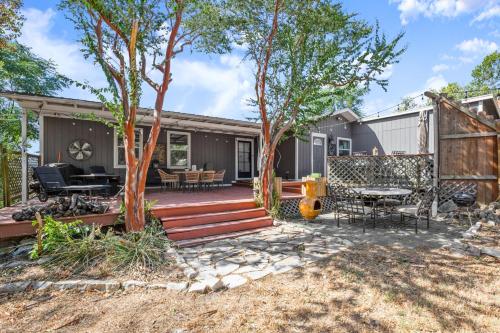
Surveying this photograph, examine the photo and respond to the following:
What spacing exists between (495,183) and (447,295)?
4805mm

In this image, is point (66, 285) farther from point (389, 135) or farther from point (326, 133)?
point (389, 135)

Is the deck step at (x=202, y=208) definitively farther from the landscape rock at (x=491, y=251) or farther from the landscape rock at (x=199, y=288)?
the landscape rock at (x=491, y=251)

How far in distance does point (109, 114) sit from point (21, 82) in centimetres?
1122

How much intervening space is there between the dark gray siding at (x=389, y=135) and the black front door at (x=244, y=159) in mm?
5808

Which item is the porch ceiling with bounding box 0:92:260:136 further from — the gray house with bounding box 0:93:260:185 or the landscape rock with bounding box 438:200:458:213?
the landscape rock with bounding box 438:200:458:213

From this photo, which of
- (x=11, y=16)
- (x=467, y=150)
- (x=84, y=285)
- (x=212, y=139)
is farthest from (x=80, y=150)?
(x=467, y=150)

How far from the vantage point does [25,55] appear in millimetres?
14875

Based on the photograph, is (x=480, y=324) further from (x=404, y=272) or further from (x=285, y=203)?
(x=285, y=203)

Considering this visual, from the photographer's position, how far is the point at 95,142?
28.2ft

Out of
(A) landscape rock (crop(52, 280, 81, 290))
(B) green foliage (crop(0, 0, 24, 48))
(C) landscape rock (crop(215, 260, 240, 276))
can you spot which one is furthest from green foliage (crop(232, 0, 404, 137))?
(B) green foliage (crop(0, 0, 24, 48))

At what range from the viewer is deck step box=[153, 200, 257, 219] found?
17.1 feet

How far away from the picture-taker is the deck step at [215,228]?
15.7 ft

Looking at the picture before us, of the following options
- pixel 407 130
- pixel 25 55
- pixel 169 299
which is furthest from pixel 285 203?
pixel 25 55

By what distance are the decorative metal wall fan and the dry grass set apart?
20.4 feet
